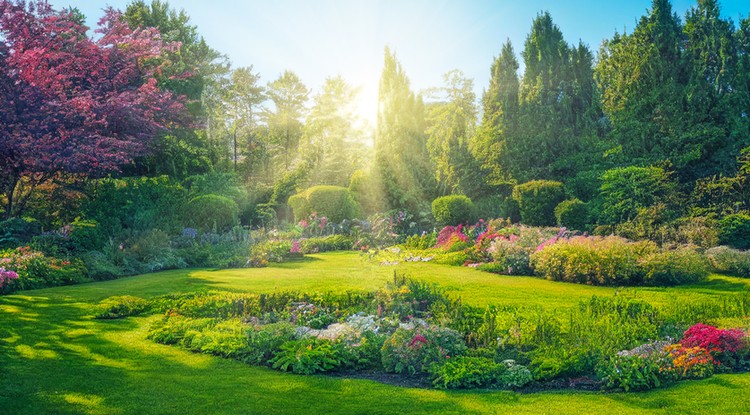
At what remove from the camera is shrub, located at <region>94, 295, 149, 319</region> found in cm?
778

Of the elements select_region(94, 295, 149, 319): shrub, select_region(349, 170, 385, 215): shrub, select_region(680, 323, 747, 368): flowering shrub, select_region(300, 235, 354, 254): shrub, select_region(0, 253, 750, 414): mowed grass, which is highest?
select_region(349, 170, 385, 215): shrub

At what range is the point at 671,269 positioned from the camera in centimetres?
1049

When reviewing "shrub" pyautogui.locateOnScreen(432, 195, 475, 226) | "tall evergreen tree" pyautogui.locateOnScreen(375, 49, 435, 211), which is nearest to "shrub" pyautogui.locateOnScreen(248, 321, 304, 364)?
"shrub" pyautogui.locateOnScreen(432, 195, 475, 226)

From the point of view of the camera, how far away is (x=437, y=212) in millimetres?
19172

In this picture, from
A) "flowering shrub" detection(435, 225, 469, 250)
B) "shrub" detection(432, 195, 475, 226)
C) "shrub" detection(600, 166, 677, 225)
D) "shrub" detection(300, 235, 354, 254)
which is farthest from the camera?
"shrub" detection(432, 195, 475, 226)

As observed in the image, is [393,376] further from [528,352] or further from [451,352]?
[528,352]

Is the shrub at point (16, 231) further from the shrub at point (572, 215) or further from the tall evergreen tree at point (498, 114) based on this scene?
the tall evergreen tree at point (498, 114)

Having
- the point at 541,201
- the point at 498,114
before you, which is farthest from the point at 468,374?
the point at 498,114

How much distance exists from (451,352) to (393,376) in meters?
0.71

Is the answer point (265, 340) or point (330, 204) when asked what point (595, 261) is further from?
point (330, 204)

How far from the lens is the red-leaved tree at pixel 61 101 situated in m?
12.4

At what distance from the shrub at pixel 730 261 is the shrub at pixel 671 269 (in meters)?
0.99

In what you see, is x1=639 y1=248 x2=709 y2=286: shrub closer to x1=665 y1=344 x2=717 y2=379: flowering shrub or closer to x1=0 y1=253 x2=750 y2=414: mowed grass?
x1=665 y1=344 x2=717 y2=379: flowering shrub

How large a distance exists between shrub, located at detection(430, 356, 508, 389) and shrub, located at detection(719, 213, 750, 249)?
11.4 metres
